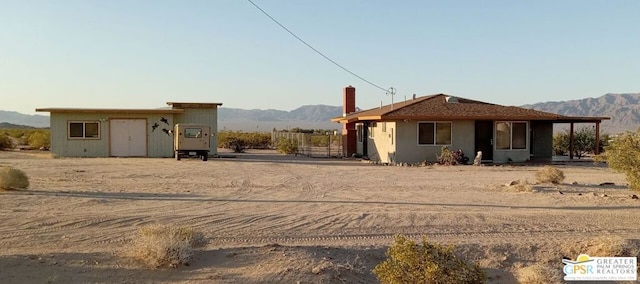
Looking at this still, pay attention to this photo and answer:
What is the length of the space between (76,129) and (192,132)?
719cm

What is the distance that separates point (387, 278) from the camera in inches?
259

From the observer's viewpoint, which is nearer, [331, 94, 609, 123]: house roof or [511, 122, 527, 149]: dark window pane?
[331, 94, 609, 123]: house roof

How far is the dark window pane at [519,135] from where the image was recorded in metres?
28.0

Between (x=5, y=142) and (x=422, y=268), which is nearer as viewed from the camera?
(x=422, y=268)

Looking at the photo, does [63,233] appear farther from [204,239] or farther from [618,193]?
[618,193]

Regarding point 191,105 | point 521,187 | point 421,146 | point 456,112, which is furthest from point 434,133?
point 191,105

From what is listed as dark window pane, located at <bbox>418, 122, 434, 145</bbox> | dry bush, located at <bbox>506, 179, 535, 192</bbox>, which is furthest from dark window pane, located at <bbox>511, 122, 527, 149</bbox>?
dry bush, located at <bbox>506, 179, 535, 192</bbox>

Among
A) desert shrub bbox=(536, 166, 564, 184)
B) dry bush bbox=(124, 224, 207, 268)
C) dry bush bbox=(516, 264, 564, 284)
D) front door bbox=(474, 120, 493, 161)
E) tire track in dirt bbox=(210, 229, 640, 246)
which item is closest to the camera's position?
dry bush bbox=(124, 224, 207, 268)

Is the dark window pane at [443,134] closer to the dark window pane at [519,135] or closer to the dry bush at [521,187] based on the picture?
the dark window pane at [519,135]

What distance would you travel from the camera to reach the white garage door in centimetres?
3102

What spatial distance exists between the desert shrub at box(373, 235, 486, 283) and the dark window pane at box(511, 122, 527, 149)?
22.6 meters

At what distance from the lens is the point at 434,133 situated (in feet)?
89.4

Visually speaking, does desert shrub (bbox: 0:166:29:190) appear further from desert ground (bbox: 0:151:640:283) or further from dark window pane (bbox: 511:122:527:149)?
dark window pane (bbox: 511:122:527:149)

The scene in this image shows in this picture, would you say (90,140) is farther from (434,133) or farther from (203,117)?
(434,133)
